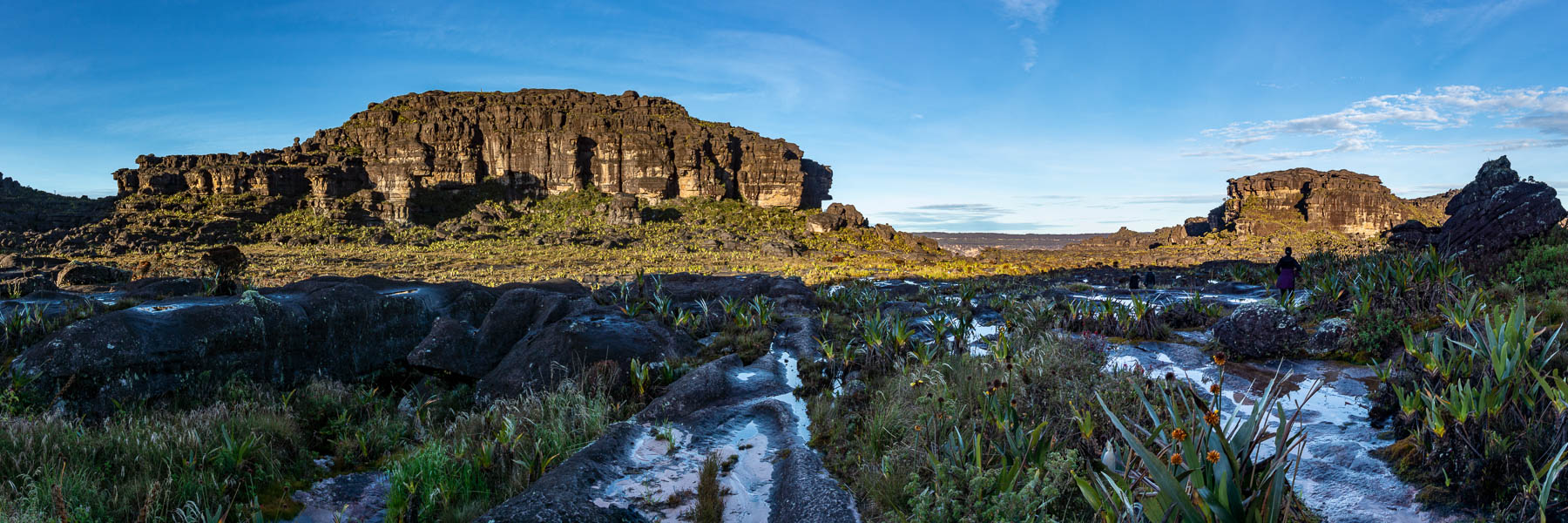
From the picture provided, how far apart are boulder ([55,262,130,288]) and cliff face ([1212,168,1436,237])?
10284 cm

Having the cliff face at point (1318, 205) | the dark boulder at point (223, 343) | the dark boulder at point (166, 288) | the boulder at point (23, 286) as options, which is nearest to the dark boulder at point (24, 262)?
the boulder at point (23, 286)

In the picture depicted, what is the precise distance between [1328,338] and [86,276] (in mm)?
26728

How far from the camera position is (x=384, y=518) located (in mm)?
4383

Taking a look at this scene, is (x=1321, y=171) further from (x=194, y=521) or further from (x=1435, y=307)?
(x=194, y=521)

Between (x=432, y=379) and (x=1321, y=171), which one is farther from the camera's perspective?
(x=1321, y=171)

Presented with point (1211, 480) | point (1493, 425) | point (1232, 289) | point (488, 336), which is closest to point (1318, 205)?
point (1232, 289)

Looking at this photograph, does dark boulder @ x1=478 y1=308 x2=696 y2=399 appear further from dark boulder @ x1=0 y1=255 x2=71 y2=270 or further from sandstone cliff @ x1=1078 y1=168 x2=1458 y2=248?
sandstone cliff @ x1=1078 y1=168 x2=1458 y2=248

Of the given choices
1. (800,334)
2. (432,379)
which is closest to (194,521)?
(432,379)

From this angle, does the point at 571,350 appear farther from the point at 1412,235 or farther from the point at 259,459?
the point at 1412,235

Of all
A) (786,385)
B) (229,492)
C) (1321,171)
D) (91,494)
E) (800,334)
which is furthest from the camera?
(1321,171)

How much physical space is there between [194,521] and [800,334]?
28.8ft

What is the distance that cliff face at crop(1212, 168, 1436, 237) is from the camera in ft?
295

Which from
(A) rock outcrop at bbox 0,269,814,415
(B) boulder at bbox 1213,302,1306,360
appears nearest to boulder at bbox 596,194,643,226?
(A) rock outcrop at bbox 0,269,814,415

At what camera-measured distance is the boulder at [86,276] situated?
15.8 m
